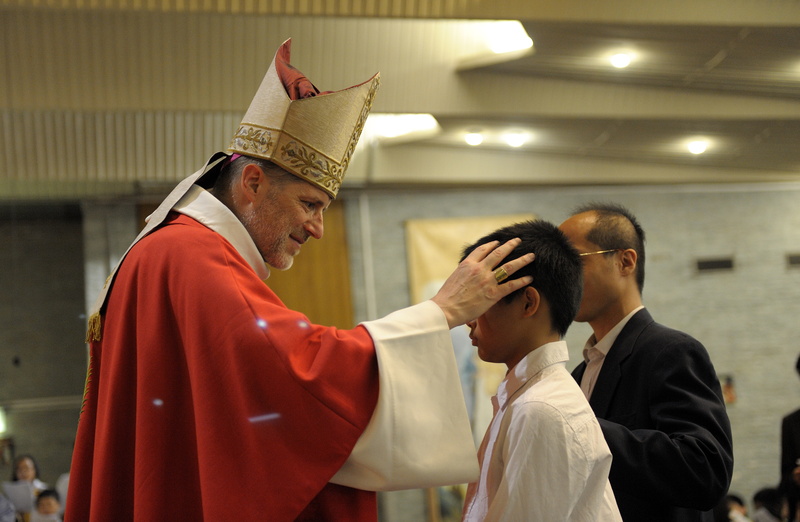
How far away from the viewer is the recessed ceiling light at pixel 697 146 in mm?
8164

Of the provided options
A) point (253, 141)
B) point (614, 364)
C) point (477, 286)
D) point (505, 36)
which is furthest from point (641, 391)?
point (505, 36)

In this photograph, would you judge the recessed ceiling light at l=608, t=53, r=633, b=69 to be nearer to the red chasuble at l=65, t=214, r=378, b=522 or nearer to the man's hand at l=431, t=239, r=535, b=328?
the man's hand at l=431, t=239, r=535, b=328

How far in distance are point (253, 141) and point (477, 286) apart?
717mm

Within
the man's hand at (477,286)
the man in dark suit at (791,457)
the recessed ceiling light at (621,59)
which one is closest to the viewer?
the man's hand at (477,286)

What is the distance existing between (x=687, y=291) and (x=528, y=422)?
844cm

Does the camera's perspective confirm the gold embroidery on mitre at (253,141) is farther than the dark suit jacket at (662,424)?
Yes

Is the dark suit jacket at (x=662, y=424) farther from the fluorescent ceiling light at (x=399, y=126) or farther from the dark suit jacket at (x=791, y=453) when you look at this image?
the fluorescent ceiling light at (x=399, y=126)

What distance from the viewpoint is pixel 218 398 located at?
1532mm

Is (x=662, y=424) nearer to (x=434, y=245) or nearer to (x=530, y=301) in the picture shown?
(x=530, y=301)

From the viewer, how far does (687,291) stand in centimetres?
932

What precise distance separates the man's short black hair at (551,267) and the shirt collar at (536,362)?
0.07 meters

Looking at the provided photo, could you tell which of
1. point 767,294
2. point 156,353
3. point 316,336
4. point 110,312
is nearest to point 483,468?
point 316,336

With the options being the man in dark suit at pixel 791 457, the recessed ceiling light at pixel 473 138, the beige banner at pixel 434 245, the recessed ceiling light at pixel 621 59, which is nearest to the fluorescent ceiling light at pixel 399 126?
the recessed ceiling light at pixel 473 138

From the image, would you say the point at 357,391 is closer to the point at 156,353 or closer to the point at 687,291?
the point at 156,353
